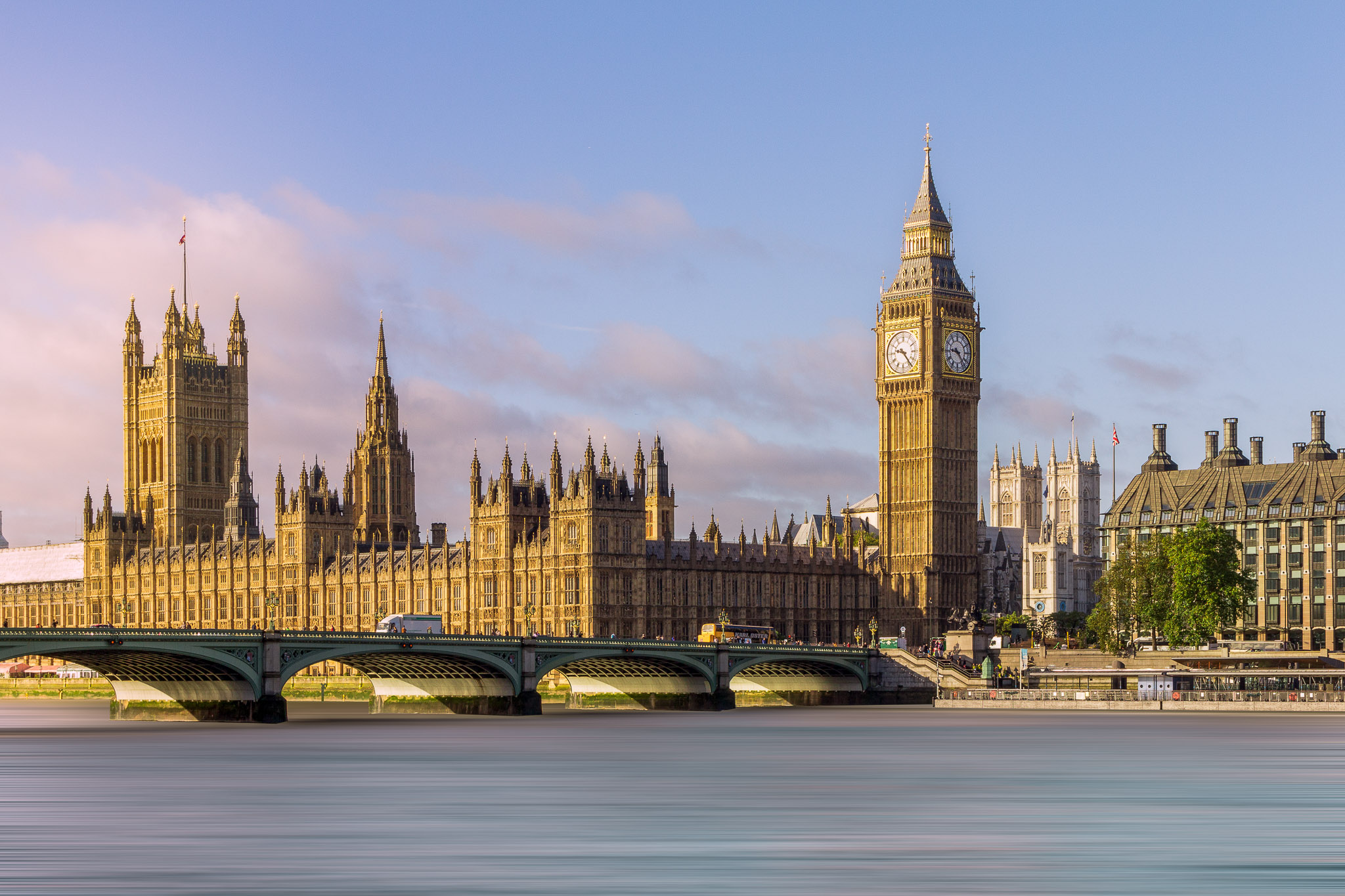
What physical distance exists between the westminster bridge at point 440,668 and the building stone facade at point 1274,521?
94.0 feet

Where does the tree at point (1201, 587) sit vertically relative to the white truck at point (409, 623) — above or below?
above

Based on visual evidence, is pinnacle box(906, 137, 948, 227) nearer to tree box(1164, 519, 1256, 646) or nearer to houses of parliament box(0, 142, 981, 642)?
houses of parliament box(0, 142, 981, 642)

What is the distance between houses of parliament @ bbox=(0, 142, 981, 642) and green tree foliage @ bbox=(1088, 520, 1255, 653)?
22.0 m

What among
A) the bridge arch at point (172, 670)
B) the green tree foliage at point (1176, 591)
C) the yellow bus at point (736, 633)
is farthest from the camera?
the green tree foliage at point (1176, 591)

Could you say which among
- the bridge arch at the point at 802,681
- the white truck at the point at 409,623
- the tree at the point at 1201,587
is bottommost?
the bridge arch at the point at 802,681

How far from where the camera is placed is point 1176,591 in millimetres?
122000

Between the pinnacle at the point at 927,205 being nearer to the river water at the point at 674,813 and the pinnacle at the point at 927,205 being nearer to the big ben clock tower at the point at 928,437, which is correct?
the big ben clock tower at the point at 928,437

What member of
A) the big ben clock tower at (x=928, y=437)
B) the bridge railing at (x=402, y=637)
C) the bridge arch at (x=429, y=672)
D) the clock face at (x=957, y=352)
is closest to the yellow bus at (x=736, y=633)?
the bridge railing at (x=402, y=637)

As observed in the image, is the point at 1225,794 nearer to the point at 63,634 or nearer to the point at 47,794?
the point at 47,794

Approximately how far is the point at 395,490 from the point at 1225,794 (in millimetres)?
126812

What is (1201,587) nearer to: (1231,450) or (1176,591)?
(1176,591)

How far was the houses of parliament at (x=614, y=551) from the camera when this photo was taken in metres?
138

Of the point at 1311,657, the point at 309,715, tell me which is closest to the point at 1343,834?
the point at 309,715

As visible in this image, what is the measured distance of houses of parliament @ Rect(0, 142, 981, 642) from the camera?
452 feet
